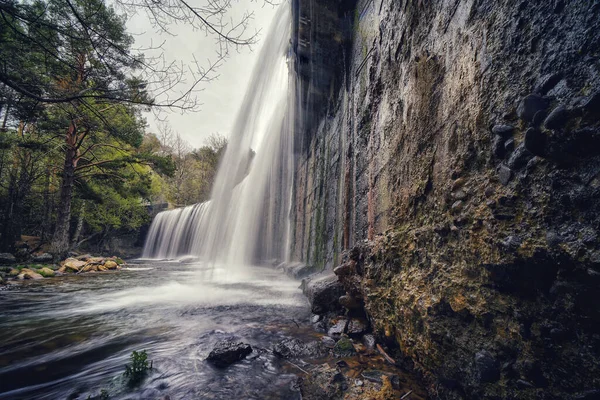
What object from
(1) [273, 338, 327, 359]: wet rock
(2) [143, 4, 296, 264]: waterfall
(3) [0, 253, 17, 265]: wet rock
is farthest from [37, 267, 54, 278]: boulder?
(1) [273, 338, 327, 359]: wet rock

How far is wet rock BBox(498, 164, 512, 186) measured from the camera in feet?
3.71

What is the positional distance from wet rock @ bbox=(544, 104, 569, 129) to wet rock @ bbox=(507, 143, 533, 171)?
4.7 inches

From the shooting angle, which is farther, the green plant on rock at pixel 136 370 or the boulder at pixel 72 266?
the boulder at pixel 72 266

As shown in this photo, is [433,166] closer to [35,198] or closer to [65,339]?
[65,339]

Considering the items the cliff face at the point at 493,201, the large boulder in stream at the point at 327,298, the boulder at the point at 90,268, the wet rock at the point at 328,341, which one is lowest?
the boulder at the point at 90,268

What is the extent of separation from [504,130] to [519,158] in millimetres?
158

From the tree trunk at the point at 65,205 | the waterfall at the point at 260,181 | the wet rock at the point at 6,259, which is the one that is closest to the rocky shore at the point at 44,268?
the wet rock at the point at 6,259

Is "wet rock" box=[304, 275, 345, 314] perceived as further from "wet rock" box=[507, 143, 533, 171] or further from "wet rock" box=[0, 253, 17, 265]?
"wet rock" box=[0, 253, 17, 265]

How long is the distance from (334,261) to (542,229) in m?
4.62

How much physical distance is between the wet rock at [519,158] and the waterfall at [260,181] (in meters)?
8.16

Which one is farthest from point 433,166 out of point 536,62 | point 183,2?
point 183,2

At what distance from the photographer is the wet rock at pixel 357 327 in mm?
2646

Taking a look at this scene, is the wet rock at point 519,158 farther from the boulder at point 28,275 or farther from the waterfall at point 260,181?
the boulder at point 28,275

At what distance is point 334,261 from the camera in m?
5.43
